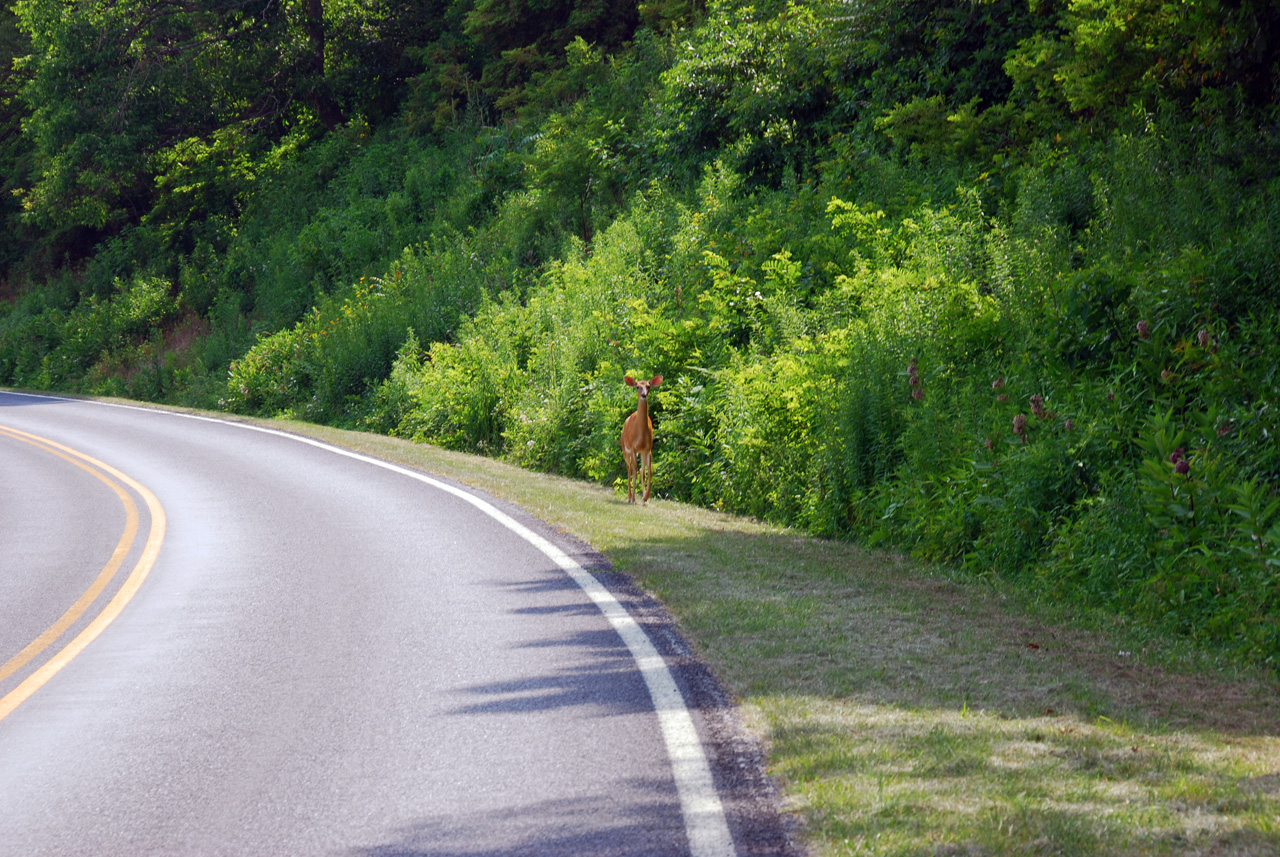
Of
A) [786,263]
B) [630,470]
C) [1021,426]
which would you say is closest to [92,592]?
[630,470]

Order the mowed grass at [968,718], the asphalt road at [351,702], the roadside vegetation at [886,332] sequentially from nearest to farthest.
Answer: the mowed grass at [968,718] < the asphalt road at [351,702] < the roadside vegetation at [886,332]

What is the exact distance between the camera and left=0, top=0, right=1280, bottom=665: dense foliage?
30.3 ft

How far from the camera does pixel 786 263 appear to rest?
1579cm

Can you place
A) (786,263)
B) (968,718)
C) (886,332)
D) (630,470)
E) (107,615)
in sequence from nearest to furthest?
(968,718) → (107,615) → (886,332) → (630,470) → (786,263)

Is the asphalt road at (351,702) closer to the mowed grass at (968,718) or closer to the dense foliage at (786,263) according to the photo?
the mowed grass at (968,718)

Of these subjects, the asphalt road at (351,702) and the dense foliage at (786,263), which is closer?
the asphalt road at (351,702)

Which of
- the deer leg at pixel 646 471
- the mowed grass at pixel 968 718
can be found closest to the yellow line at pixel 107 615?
the mowed grass at pixel 968 718

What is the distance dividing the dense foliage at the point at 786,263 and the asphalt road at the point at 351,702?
3.57 metres

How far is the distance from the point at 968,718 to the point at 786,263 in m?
10.9

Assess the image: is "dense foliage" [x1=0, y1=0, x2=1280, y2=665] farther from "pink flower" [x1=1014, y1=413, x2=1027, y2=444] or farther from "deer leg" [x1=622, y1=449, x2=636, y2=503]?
"deer leg" [x1=622, y1=449, x2=636, y2=503]

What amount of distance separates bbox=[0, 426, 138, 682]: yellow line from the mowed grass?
4470mm

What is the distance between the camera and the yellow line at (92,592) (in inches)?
301

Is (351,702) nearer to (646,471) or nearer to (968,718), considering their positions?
(968,718)

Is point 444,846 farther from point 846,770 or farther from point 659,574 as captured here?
point 659,574
